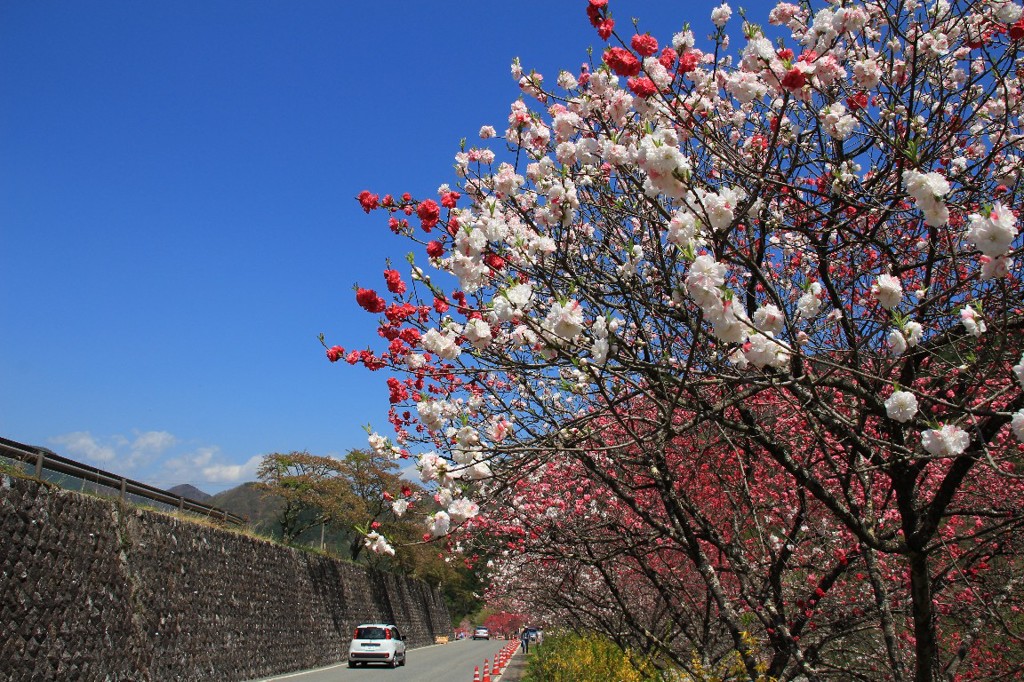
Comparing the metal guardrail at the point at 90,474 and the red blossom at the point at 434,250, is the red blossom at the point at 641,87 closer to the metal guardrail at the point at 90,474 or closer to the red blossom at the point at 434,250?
the red blossom at the point at 434,250

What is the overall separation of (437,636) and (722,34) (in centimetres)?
4716

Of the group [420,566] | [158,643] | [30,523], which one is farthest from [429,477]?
[420,566]

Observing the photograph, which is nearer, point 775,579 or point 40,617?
point 775,579

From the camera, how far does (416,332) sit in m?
5.00

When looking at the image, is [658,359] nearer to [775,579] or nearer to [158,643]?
[775,579]

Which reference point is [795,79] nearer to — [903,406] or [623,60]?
[623,60]

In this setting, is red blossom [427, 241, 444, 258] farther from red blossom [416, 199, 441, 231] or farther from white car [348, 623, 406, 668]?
white car [348, 623, 406, 668]

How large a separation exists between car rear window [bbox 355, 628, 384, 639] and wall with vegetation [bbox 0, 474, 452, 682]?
1.60 metres

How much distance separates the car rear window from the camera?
75.9ft

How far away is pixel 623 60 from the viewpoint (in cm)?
331

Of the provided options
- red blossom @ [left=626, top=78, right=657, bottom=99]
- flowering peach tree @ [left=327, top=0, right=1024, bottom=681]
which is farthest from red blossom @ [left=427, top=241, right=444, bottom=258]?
red blossom @ [left=626, top=78, right=657, bottom=99]

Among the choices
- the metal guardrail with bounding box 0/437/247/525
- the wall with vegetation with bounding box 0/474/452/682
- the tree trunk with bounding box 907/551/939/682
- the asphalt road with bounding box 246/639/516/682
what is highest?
the metal guardrail with bounding box 0/437/247/525

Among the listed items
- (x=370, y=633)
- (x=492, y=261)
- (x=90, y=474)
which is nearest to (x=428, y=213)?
(x=492, y=261)

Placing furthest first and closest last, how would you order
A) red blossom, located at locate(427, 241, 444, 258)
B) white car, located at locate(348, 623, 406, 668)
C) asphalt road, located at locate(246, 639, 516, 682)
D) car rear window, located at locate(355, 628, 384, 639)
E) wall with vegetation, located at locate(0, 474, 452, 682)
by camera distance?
car rear window, located at locate(355, 628, 384, 639)
white car, located at locate(348, 623, 406, 668)
asphalt road, located at locate(246, 639, 516, 682)
wall with vegetation, located at locate(0, 474, 452, 682)
red blossom, located at locate(427, 241, 444, 258)
